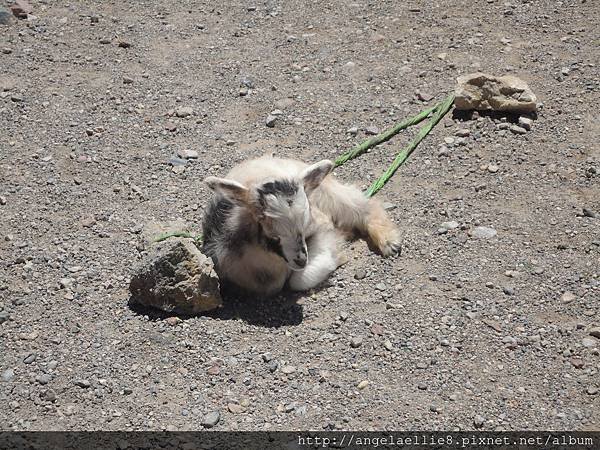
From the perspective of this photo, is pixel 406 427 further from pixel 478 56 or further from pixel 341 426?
pixel 478 56

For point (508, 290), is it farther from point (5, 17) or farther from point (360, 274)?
point (5, 17)

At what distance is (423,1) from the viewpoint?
36.4 ft

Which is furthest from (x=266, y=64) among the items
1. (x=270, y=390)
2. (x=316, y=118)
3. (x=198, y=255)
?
(x=270, y=390)

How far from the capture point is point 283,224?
664 cm

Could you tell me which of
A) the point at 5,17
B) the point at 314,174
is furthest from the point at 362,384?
the point at 5,17

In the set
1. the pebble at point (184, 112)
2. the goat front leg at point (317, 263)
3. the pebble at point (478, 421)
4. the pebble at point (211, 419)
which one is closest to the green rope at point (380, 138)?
the goat front leg at point (317, 263)

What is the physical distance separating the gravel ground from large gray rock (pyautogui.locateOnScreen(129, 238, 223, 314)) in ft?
0.53

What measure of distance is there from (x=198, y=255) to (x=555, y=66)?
5046 millimetres

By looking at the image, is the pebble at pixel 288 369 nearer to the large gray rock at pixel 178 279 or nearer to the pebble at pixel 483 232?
the large gray rock at pixel 178 279

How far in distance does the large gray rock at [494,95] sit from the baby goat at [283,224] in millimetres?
1786

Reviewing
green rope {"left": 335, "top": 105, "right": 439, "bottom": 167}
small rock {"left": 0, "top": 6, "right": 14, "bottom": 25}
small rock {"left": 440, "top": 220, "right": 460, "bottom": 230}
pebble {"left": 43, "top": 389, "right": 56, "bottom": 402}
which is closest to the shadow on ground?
pebble {"left": 43, "top": 389, "right": 56, "bottom": 402}

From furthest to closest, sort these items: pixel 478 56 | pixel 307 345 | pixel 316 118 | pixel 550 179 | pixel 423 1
A: pixel 423 1
pixel 478 56
pixel 316 118
pixel 550 179
pixel 307 345

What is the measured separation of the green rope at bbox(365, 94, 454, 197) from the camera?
820 cm

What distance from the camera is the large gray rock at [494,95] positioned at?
880 centimetres
